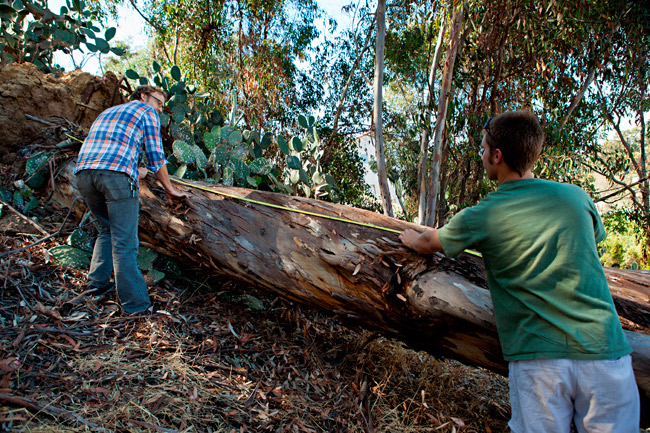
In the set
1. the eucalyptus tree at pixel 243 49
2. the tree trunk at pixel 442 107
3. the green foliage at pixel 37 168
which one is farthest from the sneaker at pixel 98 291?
the eucalyptus tree at pixel 243 49

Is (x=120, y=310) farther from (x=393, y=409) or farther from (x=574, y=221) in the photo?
(x=574, y=221)

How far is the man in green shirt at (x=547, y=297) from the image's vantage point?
59.0 inches

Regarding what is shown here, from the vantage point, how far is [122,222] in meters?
2.80

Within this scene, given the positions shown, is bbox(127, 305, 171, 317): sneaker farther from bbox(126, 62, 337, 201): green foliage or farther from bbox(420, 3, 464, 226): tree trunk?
bbox(420, 3, 464, 226): tree trunk

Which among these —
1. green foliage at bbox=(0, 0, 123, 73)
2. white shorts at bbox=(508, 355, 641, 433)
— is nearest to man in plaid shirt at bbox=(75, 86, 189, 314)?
white shorts at bbox=(508, 355, 641, 433)

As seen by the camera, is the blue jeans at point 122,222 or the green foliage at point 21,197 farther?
the green foliage at point 21,197

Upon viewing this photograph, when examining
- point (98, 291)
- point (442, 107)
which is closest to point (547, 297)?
point (98, 291)

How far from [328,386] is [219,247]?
1.17 m

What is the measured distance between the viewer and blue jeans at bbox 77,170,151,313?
9.04 ft

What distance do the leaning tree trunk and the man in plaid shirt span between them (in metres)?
0.36

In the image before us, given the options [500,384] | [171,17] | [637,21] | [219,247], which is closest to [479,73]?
[637,21]

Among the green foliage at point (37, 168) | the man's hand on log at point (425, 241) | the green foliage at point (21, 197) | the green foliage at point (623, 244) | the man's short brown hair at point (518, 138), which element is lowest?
the green foliage at point (623, 244)

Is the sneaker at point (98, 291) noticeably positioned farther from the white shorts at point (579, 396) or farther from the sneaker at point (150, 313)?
the white shorts at point (579, 396)

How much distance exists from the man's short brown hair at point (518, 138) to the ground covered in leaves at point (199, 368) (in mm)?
1533
